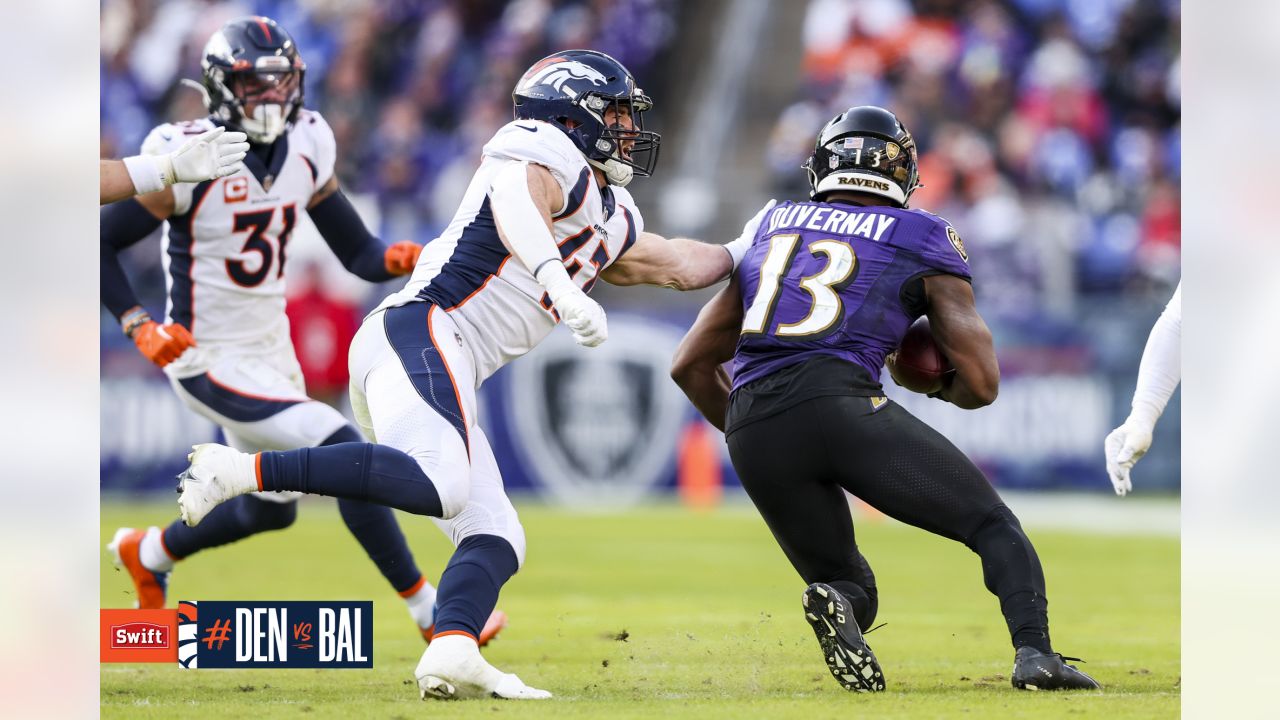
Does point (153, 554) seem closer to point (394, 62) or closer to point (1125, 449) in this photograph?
point (1125, 449)

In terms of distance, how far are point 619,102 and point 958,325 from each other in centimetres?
116

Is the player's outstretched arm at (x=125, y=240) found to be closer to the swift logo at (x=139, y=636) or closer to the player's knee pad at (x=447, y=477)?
the swift logo at (x=139, y=636)

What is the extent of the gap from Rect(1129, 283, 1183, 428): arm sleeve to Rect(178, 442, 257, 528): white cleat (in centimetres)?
247

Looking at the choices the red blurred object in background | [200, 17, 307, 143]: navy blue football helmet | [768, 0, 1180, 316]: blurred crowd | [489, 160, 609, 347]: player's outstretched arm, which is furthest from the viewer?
[768, 0, 1180, 316]: blurred crowd

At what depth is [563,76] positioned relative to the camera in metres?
4.58

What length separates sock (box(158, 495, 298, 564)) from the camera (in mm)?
5645

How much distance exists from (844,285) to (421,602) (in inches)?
76.6

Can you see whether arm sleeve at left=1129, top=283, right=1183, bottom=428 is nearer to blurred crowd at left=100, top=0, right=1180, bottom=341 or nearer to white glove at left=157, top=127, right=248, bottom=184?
white glove at left=157, top=127, right=248, bottom=184

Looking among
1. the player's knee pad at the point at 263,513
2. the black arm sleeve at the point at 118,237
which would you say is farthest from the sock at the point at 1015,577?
the black arm sleeve at the point at 118,237

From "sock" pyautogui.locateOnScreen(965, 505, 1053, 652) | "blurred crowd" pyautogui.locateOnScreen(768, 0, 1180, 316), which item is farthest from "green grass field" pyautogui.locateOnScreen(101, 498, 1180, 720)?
"blurred crowd" pyautogui.locateOnScreen(768, 0, 1180, 316)

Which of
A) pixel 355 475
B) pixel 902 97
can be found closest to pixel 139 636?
pixel 355 475

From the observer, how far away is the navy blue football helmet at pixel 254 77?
538cm
